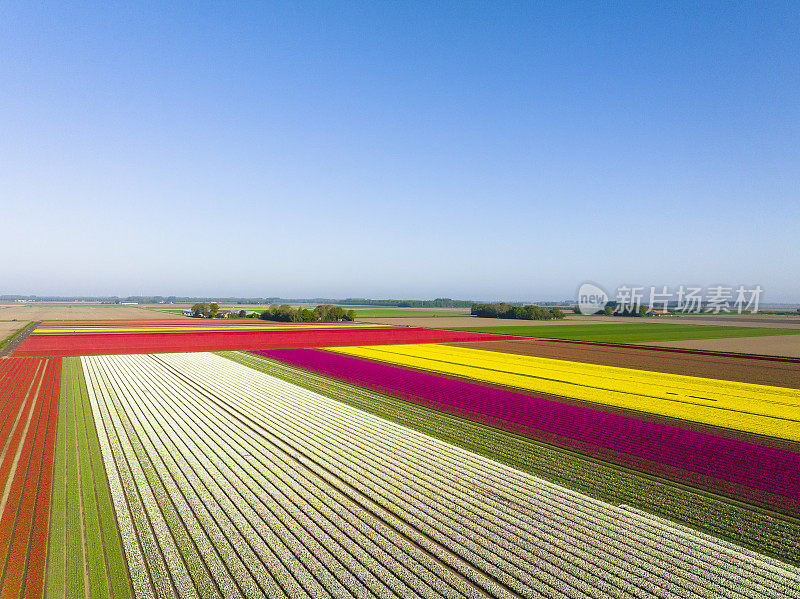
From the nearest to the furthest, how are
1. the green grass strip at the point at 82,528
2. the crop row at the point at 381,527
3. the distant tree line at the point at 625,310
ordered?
the green grass strip at the point at 82,528, the crop row at the point at 381,527, the distant tree line at the point at 625,310

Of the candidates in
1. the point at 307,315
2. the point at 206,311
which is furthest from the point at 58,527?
the point at 206,311

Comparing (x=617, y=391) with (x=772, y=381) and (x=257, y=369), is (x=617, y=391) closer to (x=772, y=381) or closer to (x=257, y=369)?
(x=772, y=381)

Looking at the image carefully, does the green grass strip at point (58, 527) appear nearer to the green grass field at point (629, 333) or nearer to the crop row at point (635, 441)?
the crop row at point (635, 441)

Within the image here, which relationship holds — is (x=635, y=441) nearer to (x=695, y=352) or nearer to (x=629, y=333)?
(x=695, y=352)

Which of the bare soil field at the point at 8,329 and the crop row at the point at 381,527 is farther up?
the bare soil field at the point at 8,329

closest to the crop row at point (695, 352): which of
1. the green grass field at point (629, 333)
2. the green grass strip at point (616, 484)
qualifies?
the green grass field at point (629, 333)

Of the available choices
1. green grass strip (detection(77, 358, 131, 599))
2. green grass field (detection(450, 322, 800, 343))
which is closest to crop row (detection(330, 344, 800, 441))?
green grass strip (detection(77, 358, 131, 599))
